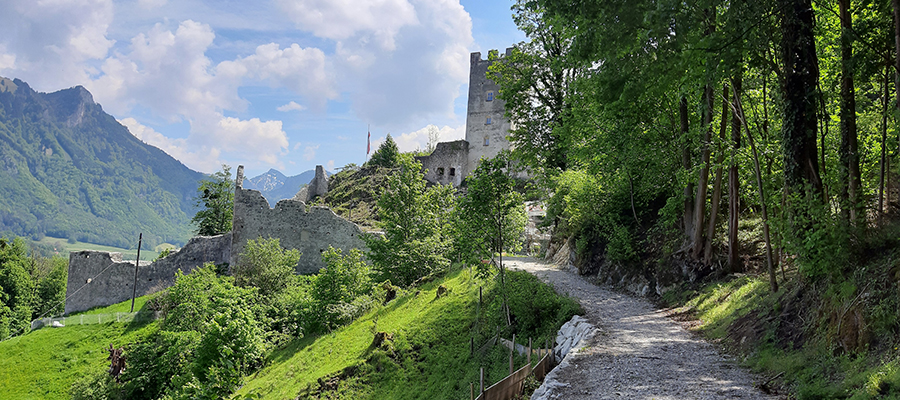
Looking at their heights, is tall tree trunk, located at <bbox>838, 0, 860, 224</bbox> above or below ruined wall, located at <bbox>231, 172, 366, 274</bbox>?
above

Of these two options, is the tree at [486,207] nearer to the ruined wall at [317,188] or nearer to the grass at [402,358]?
the grass at [402,358]

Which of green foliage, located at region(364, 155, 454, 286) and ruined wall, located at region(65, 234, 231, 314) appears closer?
green foliage, located at region(364, 155, 454, 286)

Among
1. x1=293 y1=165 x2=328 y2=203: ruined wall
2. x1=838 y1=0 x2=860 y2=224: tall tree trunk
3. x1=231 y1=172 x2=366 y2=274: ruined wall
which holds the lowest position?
x1=231 y1=172 x2=366 y2=274: ruined wall

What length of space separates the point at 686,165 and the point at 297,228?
849 inches

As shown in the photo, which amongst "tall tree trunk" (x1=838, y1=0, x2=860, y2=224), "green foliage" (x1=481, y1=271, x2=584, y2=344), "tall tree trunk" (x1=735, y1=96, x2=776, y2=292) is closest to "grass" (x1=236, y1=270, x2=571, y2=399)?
"green foliage" (x1=481, y1=271, x2=584, y2=344)

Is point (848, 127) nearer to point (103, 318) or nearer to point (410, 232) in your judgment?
point (410, 232)

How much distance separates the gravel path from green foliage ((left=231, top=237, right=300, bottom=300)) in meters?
18.1

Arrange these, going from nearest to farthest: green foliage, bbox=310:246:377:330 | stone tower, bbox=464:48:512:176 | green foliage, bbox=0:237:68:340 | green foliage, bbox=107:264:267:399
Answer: green foliage, bbox=107:264:267:399 → green foliage, bbox=310:246:377:330 → green foliage, bbox=0:237:68:340 → stone tower, bbox=464:48:512:176

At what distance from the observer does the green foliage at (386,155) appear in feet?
171

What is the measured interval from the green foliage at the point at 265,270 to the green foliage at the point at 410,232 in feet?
16.9

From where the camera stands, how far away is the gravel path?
6.57m

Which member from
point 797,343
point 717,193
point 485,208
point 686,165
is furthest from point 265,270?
point 797,343

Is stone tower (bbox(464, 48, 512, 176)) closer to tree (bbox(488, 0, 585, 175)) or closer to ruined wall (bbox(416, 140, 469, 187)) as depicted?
ruined wall (bbox(416, 140, 469, 187))

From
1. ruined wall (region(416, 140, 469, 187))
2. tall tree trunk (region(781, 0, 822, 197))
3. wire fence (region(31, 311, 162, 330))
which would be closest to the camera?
tall tree trunk (region(781, 0, 822, 197))
